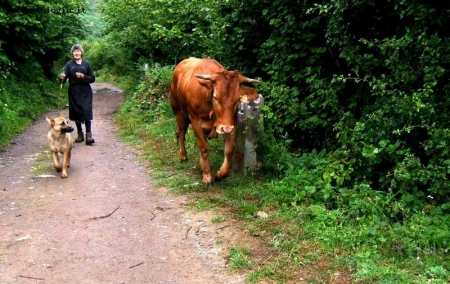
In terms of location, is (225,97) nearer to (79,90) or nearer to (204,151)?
(204,151)

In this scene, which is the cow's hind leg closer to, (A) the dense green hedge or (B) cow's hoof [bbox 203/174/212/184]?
(A) the dense green hedge

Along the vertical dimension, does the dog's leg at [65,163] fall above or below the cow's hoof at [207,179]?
below

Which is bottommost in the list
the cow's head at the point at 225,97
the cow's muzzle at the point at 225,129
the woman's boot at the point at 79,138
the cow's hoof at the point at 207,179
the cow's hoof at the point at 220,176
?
the woman's boot at the point at 79,138

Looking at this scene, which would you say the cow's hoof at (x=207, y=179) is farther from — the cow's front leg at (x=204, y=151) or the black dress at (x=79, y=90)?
the black dress at (x=79, y=90)

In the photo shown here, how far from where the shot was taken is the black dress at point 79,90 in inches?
395

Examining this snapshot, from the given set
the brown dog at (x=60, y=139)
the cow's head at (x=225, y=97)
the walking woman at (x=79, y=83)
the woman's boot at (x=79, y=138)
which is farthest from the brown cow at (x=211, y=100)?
the woman's boot at (x=79, y=138)

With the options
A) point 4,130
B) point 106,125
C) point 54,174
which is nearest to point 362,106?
point 54,174

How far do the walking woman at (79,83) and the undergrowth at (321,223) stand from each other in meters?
3.67

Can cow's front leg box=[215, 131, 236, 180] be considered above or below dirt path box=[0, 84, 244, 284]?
above

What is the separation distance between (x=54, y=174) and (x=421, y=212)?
236 inches

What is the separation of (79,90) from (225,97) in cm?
521

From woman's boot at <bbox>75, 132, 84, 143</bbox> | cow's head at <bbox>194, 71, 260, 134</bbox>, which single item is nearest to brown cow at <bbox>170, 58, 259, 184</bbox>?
cow's head at <bbox>194, 71, 260, 134</bbox>

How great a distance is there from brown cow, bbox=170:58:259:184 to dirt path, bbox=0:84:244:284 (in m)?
0.95

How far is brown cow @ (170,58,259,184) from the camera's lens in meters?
6.24
